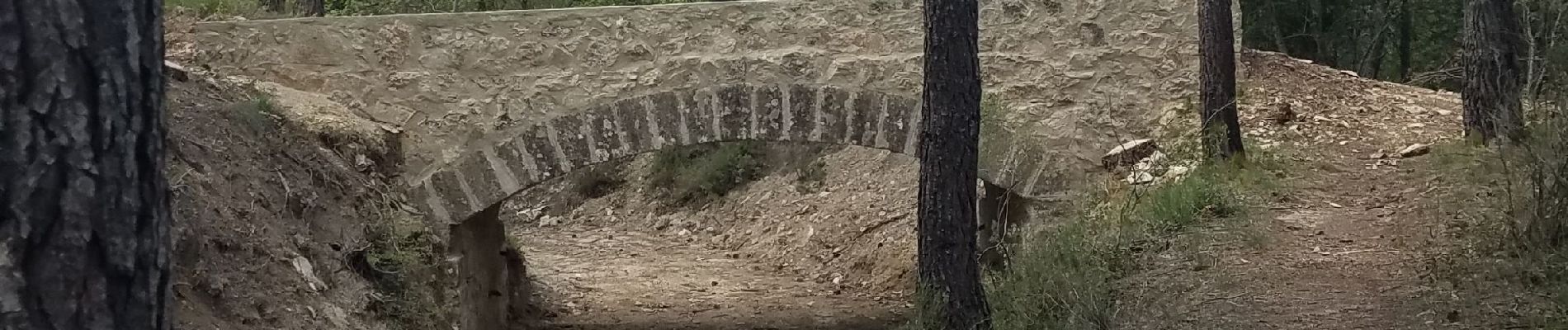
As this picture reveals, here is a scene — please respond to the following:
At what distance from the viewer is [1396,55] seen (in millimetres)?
13281

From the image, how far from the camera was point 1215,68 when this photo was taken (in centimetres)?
639

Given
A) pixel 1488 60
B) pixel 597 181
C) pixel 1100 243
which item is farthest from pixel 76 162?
pixel 597 181

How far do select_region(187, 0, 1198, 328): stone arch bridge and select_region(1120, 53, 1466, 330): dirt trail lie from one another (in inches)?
62.5

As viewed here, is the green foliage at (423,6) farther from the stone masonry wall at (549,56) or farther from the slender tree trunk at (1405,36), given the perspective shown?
the slender tree trunk at (1405,36)

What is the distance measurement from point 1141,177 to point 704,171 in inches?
320

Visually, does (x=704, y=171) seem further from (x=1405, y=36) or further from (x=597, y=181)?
(x=1405, y=36)

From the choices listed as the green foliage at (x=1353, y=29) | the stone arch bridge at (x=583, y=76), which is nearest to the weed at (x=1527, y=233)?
the stone arch bridge at (x=583, y=76)

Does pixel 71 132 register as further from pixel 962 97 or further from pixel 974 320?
pixel 974 320

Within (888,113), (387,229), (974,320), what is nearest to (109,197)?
(974,320)

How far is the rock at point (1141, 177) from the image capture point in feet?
20.5

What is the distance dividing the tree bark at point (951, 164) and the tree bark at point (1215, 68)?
2.03 metres

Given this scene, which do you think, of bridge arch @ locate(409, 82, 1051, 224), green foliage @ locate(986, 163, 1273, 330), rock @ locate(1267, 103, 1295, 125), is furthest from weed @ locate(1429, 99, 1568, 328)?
rock @ locate(1267, 103, 1295, 125)

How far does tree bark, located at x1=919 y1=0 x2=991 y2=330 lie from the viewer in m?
4.64

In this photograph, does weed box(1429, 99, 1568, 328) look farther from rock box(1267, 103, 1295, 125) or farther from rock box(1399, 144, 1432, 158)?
rock box(1267, 103, 1295, 125)
